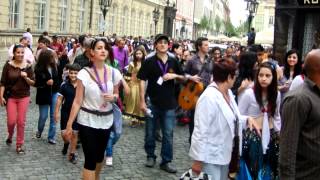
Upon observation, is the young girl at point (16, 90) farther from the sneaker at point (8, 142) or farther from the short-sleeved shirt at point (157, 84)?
the short-sleeved shirt at point (157, 84)

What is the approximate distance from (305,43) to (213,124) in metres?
8.50

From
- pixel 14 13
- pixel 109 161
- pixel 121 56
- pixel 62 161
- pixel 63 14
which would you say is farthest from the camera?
pixel 63 14

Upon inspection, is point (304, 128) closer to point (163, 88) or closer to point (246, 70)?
point (246, 70)

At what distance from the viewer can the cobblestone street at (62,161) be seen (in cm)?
682

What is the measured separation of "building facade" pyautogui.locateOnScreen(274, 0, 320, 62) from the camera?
1215 cm

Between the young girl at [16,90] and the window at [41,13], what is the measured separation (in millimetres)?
23125

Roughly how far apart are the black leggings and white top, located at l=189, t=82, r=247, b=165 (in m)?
1.24

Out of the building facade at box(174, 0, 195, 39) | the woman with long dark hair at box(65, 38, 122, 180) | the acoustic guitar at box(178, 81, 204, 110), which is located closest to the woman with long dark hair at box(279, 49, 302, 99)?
the acoustic guitar at box(178, 81, 204, 110)

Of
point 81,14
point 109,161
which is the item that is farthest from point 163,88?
point 81,14

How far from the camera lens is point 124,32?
1961 inches

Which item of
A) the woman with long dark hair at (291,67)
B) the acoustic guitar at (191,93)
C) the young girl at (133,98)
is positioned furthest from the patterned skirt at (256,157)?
the young girl at (133,98)

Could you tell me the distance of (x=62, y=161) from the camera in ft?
24.7

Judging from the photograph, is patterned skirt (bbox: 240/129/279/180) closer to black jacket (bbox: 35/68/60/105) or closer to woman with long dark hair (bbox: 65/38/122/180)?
woman with long dark hair (bbox: 65/38/122/180)

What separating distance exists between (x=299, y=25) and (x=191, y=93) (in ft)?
18.9
